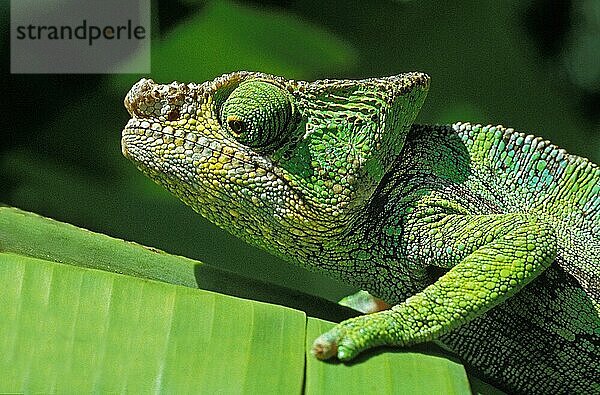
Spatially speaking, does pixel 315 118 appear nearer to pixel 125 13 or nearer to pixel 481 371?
pixel 481 371

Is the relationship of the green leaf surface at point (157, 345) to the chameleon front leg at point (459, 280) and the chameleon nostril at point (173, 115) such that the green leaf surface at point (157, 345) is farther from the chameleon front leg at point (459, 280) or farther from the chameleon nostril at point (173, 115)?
the chameleon nostril at point (173, 115)

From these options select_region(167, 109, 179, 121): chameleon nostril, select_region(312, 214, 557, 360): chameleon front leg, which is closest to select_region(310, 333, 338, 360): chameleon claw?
select_region(312, 214, 557, 360): chameleon front leg

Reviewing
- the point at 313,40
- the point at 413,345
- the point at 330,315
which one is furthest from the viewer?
the point at 313,40

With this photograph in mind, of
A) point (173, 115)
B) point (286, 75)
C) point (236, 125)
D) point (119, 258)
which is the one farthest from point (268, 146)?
point (286, 75)

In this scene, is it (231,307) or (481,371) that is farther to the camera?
(481,371)

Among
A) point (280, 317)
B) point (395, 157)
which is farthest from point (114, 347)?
point (395, 157)

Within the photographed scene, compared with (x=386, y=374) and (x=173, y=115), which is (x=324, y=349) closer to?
(x=386, y=374)

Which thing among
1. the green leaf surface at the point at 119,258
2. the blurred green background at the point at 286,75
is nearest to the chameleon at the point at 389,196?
the green leaf surface at the point at 119,258
